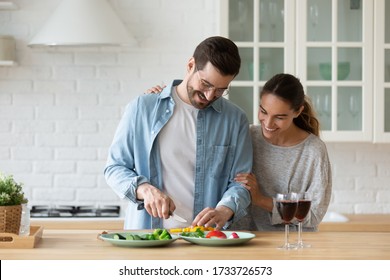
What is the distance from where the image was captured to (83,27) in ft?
16.4

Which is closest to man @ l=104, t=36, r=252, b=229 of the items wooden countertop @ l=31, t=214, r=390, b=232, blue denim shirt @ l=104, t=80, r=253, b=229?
blue denim shirt @ l=104, t=80, r=253, b=229

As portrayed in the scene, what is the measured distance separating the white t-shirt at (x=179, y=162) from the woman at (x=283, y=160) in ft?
0.68

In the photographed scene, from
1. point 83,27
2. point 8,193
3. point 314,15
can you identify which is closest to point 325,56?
point 314,15

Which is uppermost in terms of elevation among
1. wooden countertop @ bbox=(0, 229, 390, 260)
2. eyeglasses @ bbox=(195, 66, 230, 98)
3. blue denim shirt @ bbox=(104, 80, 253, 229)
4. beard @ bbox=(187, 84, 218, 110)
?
eyeglasses @ bbox=(195, 66, 230, 98)

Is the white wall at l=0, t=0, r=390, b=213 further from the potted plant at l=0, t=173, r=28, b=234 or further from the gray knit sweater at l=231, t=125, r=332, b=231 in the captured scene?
the potted plant at l=0, t=173, r=28, b=234

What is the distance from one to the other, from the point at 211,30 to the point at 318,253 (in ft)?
9.53

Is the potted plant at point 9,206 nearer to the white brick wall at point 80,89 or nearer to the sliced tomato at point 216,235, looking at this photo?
the sliced tomato at point 216,235

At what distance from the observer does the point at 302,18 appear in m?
5.12

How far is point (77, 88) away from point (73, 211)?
2.64ft

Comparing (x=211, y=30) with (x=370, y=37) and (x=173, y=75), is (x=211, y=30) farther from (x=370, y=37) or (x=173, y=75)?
(x=370, y=37)

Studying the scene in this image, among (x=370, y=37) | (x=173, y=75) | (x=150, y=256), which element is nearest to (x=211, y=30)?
(x=173, y=75)

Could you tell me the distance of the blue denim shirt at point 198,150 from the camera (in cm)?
347

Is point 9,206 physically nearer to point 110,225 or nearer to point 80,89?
point 110,225

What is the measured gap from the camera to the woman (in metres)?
3.52
